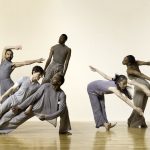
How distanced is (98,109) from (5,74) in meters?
1.28

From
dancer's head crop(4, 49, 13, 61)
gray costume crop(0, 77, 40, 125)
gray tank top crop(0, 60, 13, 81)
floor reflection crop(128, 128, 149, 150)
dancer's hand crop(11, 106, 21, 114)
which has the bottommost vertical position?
floor reflection crop(128, 128, 149, 150)

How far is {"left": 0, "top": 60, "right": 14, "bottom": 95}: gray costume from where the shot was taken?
6031mm

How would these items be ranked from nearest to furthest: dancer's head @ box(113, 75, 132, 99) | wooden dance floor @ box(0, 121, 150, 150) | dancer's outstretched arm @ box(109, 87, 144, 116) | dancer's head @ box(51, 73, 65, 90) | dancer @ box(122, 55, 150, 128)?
1. wooden dance floor @ box(0, 121, 150, 150)
2. dancer's head @ box(51, 73, 65, 90)
3. dancer's outstretched arm @ box(109, 87, 144, 116)
4. dancer's head @ box(113, 75, 132, 99)
5. dancer @ box(122, 55, 150, 128)

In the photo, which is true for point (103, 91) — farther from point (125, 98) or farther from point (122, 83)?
point (125, 98)

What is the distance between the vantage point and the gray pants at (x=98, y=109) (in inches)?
234

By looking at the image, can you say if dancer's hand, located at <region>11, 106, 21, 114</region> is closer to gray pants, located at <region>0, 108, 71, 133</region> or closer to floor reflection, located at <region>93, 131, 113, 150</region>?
gray pants, located at <region>0, 108, 71, 133</region>

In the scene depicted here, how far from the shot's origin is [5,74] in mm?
6125

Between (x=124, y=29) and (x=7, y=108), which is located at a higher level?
(x=124, y=29)

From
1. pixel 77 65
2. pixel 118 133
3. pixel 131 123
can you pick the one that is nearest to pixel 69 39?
pixel 77 65

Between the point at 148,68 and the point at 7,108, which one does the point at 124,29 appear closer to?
the point at 148,68

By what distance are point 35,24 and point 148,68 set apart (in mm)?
2262

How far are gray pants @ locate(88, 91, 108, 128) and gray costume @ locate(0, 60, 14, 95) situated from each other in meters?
1.10

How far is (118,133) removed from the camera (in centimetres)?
551

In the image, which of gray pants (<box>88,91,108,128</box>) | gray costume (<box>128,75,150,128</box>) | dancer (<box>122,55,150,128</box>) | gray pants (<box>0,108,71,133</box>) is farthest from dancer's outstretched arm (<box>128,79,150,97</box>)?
gray pants (<box>0,108,71,133</box>)
